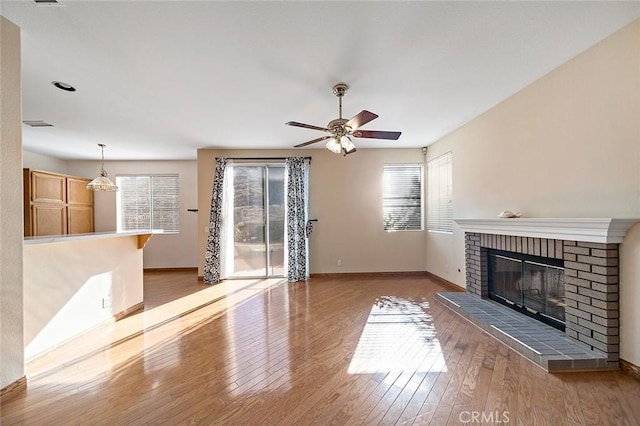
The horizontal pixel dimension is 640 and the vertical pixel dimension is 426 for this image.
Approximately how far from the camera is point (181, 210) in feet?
22.2

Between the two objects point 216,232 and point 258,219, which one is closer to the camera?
point 216,232

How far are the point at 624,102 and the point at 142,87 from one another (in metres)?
4.46

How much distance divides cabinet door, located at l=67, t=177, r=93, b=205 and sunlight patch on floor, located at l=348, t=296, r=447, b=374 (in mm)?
6738

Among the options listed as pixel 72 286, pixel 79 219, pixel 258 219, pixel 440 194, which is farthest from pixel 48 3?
pixel 79 219

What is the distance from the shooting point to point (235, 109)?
369cm

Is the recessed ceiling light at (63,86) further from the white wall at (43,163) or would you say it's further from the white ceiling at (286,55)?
the white wall at (43,163)

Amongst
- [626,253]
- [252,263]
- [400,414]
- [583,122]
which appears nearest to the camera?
[400,414]

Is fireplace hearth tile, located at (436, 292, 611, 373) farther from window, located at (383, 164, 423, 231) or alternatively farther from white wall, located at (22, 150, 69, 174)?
white wall, located at (22, 150, 69, 174)

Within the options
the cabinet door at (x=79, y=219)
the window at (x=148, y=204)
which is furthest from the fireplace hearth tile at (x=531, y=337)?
the cabinet door at (x=79, y=219)

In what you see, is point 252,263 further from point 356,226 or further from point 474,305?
point 474,305

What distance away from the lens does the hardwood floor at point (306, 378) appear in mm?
1829

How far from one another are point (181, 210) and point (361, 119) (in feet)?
18.5

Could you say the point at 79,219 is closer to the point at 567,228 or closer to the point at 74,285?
the point at 74,285

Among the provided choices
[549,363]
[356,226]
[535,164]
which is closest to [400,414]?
[549,363]
